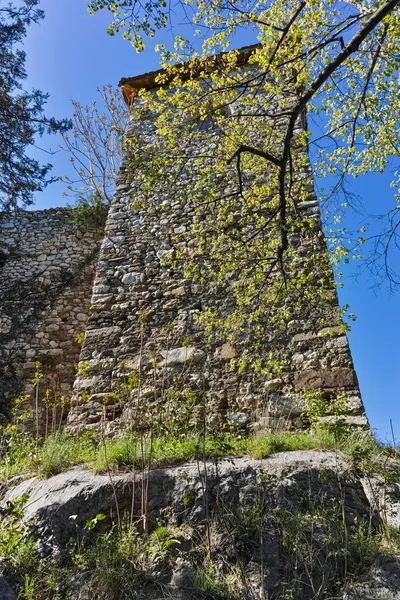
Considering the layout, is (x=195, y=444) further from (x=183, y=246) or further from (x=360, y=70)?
(x=360, y=70)

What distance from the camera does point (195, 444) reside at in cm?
365

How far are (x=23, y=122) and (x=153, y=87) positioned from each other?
130 inches

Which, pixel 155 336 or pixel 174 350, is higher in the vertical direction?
pixel 155 336

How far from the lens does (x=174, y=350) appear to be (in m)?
5.00

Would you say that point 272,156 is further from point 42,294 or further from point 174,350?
point 42,294

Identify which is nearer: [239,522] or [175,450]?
[239,522]

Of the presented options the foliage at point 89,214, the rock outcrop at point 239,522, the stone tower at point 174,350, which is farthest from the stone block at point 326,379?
the foliage at point 89,214

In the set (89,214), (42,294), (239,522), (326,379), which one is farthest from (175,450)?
(89,214)

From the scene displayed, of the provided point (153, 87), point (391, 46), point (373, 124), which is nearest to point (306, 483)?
point (373, 124)

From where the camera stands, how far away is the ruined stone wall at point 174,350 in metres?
4.41

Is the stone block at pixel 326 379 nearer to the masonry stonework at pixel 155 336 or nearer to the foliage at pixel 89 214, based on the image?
the masonry stonework at pixel 155 336

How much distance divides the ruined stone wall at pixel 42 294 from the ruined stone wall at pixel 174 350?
43.9 inches

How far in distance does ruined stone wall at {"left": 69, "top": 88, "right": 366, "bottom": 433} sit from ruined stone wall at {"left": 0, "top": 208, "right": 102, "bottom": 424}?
112 centimetres

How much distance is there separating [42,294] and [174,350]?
125 inches
